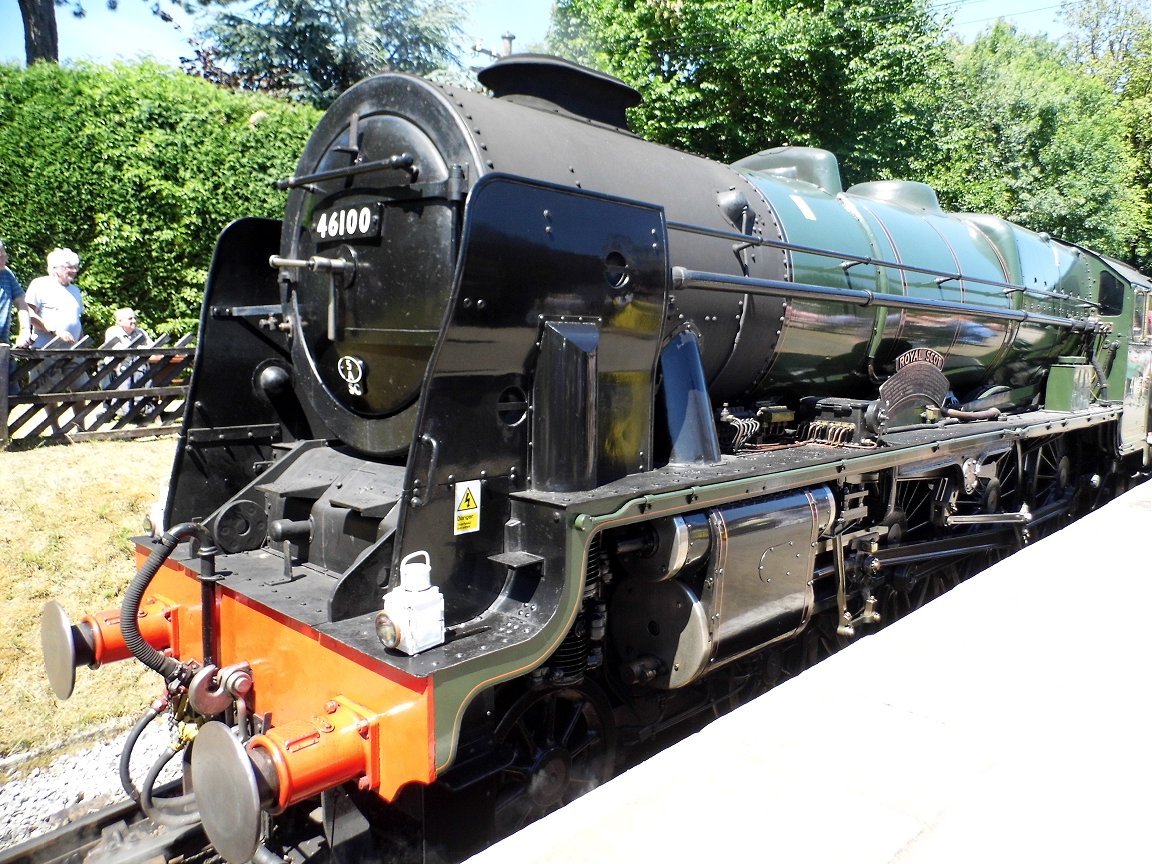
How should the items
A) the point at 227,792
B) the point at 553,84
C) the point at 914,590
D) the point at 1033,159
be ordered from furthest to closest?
the point at 1033,159
the point at 914,590
the point at 553,84
the point at 227,792

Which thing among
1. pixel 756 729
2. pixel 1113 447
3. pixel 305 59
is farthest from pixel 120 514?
pixel 305 59

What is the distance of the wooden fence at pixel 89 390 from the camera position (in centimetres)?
633

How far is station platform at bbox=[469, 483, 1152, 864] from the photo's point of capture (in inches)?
77.6

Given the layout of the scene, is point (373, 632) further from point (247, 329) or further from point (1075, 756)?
point (1075, 756)

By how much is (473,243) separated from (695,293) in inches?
52.1

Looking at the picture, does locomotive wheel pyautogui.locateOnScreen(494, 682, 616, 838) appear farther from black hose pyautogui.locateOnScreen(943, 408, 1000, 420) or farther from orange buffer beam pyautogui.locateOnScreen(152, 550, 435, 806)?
black hose pyautogui.locateOnScreen(943, 408, 1000, 420)

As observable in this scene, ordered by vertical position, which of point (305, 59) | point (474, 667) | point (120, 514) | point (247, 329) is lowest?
point (120, 514)

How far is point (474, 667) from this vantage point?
85.7 inches

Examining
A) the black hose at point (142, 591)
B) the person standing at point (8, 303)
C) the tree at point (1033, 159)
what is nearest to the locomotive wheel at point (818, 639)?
the black hose at point (142, 591)

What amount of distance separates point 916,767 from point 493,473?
1460mm

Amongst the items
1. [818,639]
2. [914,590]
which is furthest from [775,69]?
[818,639]

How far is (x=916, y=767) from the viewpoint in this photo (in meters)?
2.31

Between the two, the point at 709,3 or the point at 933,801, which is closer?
the point at 933,801

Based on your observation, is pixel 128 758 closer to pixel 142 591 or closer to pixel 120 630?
pixel 120 630
